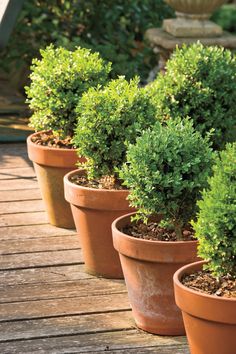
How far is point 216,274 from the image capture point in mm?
3850

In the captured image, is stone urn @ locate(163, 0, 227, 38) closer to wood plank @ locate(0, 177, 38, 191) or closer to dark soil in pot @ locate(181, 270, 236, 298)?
wood plank @ locate(0, 177, 38, 191)

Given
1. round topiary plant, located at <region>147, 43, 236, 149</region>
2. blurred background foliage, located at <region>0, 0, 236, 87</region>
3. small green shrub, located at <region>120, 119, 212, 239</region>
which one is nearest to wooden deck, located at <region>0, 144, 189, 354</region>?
small green shrub, located at <region>120, 119, 212, 239</region>

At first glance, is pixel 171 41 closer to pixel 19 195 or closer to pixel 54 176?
pixel 19 195

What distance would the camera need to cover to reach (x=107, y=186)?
16.7ft

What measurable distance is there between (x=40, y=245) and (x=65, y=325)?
1.09 m

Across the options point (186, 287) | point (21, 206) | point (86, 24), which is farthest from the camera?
point (86, 24)

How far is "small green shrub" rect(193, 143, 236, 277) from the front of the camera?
3.72 meters

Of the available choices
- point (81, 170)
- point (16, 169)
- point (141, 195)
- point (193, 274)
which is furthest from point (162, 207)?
point (16, 169)

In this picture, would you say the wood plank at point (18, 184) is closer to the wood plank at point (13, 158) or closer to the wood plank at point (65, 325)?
the wood plank at point (13, 158)

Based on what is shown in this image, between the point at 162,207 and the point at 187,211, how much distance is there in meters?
0.14

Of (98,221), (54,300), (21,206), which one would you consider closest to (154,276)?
(54,300)

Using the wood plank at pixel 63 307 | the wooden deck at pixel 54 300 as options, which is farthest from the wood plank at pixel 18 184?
A: the wood plank at pixel 63 307

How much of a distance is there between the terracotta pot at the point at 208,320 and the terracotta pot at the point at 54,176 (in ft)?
6.20

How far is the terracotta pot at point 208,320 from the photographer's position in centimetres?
371
